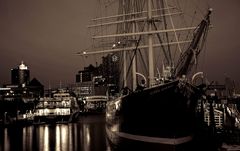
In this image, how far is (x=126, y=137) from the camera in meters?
23.4

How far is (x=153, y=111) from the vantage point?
20.3 m

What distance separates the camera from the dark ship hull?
755 inches

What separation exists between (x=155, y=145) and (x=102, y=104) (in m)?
163

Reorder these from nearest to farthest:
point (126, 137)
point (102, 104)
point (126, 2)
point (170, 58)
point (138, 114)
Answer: point (138, 114)
point (126, 137)
point (170, 58)
point (126, 2)
point (102, 104)

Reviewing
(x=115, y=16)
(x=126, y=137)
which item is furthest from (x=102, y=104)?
(x=126, y=137)

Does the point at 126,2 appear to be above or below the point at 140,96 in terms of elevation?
above

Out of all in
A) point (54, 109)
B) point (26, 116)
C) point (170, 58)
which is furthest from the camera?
point (26, 116)

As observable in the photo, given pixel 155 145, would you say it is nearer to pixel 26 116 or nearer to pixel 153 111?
pixel 153 111

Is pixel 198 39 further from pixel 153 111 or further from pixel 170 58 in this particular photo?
pixel 170 58

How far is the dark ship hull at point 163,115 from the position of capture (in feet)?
62.9

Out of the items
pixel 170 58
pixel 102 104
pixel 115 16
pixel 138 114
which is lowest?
pixel 102 104

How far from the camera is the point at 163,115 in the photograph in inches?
769

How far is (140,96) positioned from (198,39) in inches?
186

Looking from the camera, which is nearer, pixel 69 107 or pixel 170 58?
pixel 170 58
